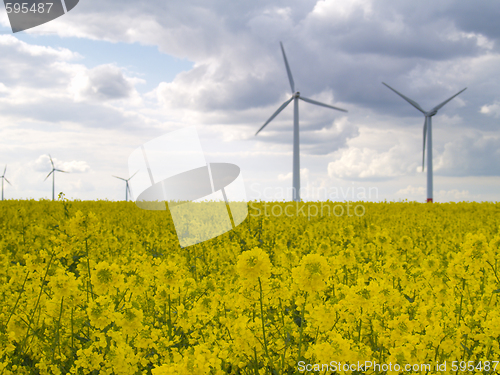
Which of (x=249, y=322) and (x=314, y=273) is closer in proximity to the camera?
(x=314, y=273)

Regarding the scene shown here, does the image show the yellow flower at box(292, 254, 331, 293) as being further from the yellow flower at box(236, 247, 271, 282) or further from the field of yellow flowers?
the yellow flower at box(236, 247, 271, 282)

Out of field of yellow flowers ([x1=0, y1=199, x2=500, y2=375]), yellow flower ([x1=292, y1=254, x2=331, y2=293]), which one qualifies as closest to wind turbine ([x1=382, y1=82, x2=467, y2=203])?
field of yellow flowers ([x1=0, y1=199, x2=500, y2=375])

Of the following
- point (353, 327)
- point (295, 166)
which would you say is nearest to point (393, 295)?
point (353, 327)

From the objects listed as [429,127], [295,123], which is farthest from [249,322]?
[429,127]

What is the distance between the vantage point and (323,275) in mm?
2537

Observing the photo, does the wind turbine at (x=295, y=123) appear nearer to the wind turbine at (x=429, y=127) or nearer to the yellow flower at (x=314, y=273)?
the wind turbine at (x=429, y=127)

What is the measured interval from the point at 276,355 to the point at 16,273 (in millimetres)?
3697

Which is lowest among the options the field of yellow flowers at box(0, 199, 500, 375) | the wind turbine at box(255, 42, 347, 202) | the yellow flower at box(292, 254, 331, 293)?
the field of yellow flowers at box(0, 199, 500, 375)

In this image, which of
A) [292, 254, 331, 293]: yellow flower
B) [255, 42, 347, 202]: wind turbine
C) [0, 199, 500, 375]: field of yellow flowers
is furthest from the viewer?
[255, 42, 347, 202]: wind turbine

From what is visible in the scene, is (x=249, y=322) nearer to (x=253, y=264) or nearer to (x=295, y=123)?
(x=253, y=264)

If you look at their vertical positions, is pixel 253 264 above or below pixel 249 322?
above

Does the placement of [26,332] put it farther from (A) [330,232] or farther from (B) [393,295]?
(A) [330,232]

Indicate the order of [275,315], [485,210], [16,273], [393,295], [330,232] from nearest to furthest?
[393,295], [275,315], [16,273], [330,232], [485,210]

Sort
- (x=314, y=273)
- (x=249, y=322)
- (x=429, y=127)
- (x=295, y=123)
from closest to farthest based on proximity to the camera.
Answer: (x=314, y=273)
(x=249, y=322)
(x=295, y=123)
(x=429, y=127)
